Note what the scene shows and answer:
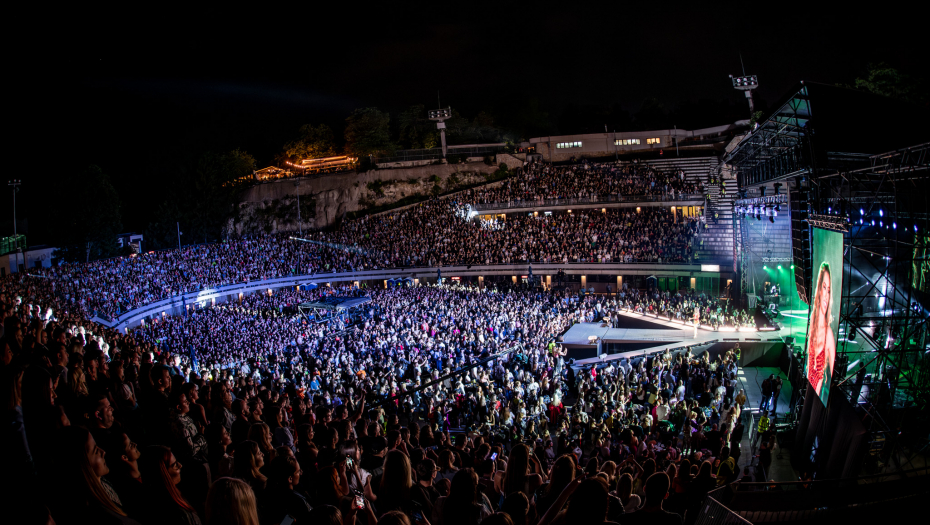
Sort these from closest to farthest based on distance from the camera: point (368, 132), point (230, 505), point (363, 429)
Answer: point (230, 505), point (363, 429), point (368, 132)

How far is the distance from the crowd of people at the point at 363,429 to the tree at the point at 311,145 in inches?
1734

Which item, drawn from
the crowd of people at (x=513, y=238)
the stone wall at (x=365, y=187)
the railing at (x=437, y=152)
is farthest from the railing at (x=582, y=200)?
the railing at (x=437, y=152)

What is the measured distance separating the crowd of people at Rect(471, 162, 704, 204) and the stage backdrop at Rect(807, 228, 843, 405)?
2411cm

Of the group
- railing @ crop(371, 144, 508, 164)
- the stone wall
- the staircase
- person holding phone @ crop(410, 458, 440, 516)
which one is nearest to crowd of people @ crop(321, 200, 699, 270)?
the staircase

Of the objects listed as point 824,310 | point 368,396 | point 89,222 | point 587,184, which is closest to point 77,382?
point 368,396

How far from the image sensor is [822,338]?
10.7 metres

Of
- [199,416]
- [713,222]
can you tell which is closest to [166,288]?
[199,416]

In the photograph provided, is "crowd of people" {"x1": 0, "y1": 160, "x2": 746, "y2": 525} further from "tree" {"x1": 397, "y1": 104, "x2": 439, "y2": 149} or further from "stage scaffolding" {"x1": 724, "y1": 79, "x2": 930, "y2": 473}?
"tree" {"x1": 397, "y1": 104, "x2": 439, "y2": 149}

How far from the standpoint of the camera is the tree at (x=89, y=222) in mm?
42250

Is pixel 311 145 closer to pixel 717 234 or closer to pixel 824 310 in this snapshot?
pixel 717 234

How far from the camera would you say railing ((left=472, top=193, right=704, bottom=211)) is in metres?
34.5

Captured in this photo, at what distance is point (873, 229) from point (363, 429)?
1139cm

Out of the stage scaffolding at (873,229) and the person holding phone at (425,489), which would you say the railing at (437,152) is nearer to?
the stage scaffolding at (873,229)

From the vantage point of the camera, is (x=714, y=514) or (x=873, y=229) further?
(x=873, y=229)
